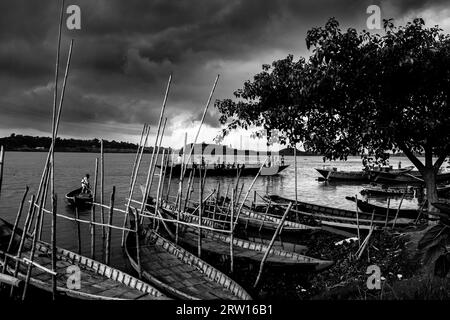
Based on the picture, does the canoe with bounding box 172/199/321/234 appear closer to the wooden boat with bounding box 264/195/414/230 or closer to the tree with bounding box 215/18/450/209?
the wooden boat with bounding box 264/195/414/230

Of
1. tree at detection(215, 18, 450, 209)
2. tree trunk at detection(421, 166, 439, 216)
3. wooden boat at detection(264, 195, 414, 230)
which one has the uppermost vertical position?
tree at detection(215, 18, 450, 209)

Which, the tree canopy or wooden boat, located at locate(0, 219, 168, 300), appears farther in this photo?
the tree canopy

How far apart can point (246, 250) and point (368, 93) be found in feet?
23.4

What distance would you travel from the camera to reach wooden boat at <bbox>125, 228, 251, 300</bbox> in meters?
8.46

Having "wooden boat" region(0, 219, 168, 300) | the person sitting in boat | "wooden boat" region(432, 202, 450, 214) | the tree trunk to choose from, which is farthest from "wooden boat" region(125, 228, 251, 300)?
the person sitting in boat

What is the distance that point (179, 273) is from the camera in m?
9.90

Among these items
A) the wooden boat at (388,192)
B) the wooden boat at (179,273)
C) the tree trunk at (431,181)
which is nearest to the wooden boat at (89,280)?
the wooden boat at (179,273)

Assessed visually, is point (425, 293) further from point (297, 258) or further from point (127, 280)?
point (127, 280)

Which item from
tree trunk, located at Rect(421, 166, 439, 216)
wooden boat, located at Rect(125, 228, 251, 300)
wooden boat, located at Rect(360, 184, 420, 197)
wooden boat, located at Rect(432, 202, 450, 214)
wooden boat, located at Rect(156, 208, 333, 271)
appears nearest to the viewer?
wooden boat, located at Rect(432, 202, 450, 214)

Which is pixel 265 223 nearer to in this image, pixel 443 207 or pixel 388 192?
pixel 443 207

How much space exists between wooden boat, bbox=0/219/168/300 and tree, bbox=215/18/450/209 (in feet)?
21.7
